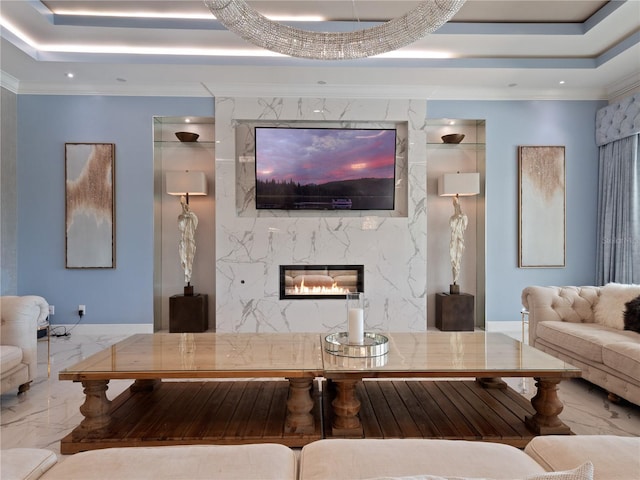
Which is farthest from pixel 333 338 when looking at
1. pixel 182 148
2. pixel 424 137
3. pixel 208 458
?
pixel 182 148

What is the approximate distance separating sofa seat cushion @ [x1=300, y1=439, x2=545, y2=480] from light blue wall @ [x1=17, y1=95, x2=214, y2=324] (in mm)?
3929

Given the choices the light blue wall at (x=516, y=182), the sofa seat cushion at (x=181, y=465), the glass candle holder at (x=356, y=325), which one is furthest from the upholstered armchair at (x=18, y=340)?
the light blue wall at (x=516, y=182)

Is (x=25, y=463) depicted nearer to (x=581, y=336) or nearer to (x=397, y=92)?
(x=581, y=336)

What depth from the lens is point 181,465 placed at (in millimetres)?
1058

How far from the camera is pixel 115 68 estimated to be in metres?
3.92

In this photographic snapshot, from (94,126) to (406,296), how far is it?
4.18 m

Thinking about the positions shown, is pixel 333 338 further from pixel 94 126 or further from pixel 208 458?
pixel 94 126

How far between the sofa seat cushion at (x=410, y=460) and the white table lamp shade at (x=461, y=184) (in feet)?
12.3

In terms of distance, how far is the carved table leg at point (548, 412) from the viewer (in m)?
1.93

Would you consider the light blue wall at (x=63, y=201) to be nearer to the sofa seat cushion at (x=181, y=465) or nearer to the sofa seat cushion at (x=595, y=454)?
the sofa seat cushion at (x=181, y=465)

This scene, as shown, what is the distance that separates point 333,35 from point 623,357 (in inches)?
102

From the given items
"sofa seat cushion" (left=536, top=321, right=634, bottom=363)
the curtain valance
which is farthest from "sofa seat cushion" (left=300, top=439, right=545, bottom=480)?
the curtain valance

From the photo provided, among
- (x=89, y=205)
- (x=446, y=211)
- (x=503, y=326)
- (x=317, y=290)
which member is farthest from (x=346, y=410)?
(x=89, y=205)

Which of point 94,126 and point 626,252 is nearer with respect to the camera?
point 626,252
